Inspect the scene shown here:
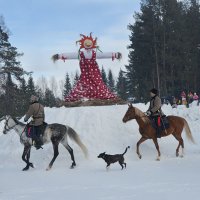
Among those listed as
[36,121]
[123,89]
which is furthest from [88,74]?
[123,89]

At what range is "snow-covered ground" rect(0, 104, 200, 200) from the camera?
823 centimetres

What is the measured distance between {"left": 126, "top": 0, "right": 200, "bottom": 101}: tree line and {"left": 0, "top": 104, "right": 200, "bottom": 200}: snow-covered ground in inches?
939

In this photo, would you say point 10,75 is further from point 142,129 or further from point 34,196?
point 34,196

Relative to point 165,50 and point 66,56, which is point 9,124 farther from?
point 165,50

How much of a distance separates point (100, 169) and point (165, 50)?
3152cm

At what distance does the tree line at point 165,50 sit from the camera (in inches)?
1598

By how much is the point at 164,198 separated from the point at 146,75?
36.1 meters

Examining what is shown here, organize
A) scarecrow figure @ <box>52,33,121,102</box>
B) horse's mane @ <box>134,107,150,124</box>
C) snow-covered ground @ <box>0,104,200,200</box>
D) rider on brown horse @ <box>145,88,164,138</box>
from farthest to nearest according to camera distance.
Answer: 1. scarecrow figure @ <box>52,33,121,102</box>
2. horse's mane @ <box>134,107,150,124</box>
3. rider on brown horse @ <box>145,88,164,138</box>
4. snow-covered ground @ <box>0,104,200,200</box>

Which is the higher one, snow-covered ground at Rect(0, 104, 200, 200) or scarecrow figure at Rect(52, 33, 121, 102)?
scarecrow figure at Rect(52, 33, 121, 102)

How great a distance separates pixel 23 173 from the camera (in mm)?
11812

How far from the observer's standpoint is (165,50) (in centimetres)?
4156

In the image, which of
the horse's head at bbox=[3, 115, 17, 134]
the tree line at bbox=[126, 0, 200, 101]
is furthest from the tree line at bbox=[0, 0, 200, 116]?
the horse's head at bbox=[3, 115, 17, 134]

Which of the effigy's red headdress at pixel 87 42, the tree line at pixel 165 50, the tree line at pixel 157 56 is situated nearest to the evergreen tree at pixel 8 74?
the tree line at pixel 157 56

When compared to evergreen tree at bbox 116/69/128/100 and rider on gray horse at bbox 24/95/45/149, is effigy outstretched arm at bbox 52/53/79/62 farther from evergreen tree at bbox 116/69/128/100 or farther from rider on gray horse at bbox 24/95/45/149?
evergreen tree at bbox 116/69/128/100
